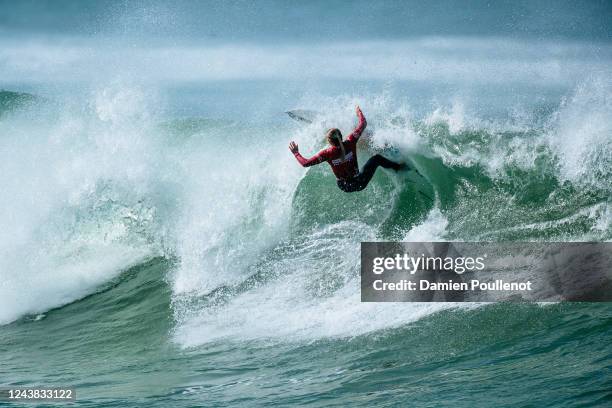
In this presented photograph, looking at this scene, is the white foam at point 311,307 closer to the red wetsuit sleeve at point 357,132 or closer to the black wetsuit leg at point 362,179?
the black wetsuit leg at point 362,179

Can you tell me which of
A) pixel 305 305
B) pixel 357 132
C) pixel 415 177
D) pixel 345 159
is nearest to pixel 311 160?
pixel 345 159

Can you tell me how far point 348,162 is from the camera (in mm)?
8742

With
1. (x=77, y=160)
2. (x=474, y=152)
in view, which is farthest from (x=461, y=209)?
(x=77, y=160)

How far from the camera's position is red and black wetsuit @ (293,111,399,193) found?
8.49m

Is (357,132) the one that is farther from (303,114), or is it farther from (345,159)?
(303,114)

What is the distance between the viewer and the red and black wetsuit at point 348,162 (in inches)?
334

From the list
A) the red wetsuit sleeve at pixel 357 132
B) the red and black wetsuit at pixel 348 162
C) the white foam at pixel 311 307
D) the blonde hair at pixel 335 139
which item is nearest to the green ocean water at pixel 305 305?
the white foam at pixel 311 307

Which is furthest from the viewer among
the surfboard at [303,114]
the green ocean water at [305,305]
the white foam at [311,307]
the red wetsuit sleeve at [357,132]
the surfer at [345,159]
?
the surfboard at [303,114]

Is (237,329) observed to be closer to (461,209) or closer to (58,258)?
(461,209)

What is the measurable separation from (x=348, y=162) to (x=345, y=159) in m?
0.07

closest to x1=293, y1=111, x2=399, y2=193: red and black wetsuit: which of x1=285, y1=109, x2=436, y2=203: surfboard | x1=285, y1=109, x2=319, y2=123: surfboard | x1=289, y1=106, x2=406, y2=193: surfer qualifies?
x1=289, y1=106, x2=406, y2=193: surfer

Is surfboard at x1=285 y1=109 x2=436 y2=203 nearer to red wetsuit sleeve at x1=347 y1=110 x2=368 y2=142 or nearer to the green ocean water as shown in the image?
the green ocean water

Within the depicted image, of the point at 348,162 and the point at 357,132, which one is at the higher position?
the point at 357,132

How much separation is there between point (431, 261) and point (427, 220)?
118 centimetres
